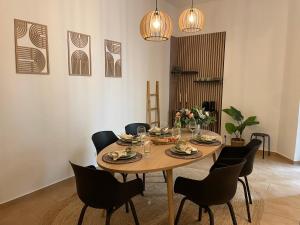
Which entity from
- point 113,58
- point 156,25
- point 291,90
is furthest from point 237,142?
point 156,25

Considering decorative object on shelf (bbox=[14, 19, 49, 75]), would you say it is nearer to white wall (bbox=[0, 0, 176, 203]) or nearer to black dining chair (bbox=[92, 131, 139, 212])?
white wall (bbox=[0, 0, 176, 203])

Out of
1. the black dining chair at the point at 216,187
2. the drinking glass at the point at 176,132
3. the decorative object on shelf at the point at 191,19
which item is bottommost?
the black dining chair at the point at 216,187

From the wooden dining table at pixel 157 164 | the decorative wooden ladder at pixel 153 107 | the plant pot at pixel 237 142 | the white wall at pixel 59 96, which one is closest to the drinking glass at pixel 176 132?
the wooden dining table at pixel 157 164

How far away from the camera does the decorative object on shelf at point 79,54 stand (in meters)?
3.24

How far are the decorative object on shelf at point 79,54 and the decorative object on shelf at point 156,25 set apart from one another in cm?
124

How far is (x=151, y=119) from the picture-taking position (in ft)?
16.8

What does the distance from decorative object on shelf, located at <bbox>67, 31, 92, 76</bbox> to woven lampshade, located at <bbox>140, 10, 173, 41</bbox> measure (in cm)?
124

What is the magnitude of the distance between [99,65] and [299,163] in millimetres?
3948

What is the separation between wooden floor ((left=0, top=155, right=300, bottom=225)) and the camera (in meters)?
2.44

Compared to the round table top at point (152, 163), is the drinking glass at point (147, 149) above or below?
above

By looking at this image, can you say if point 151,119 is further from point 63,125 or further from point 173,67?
point 63,125

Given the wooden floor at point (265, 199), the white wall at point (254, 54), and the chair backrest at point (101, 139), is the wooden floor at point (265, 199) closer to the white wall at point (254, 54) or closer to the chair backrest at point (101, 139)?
the chair backrest at point (101, 139)

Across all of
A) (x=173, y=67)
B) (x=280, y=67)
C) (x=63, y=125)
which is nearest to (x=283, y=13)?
(x=280, y=67)

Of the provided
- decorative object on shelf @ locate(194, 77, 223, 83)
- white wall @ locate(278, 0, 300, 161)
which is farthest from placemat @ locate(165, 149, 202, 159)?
decorative object on shelf @ locate(194, 77, 223, 83)
